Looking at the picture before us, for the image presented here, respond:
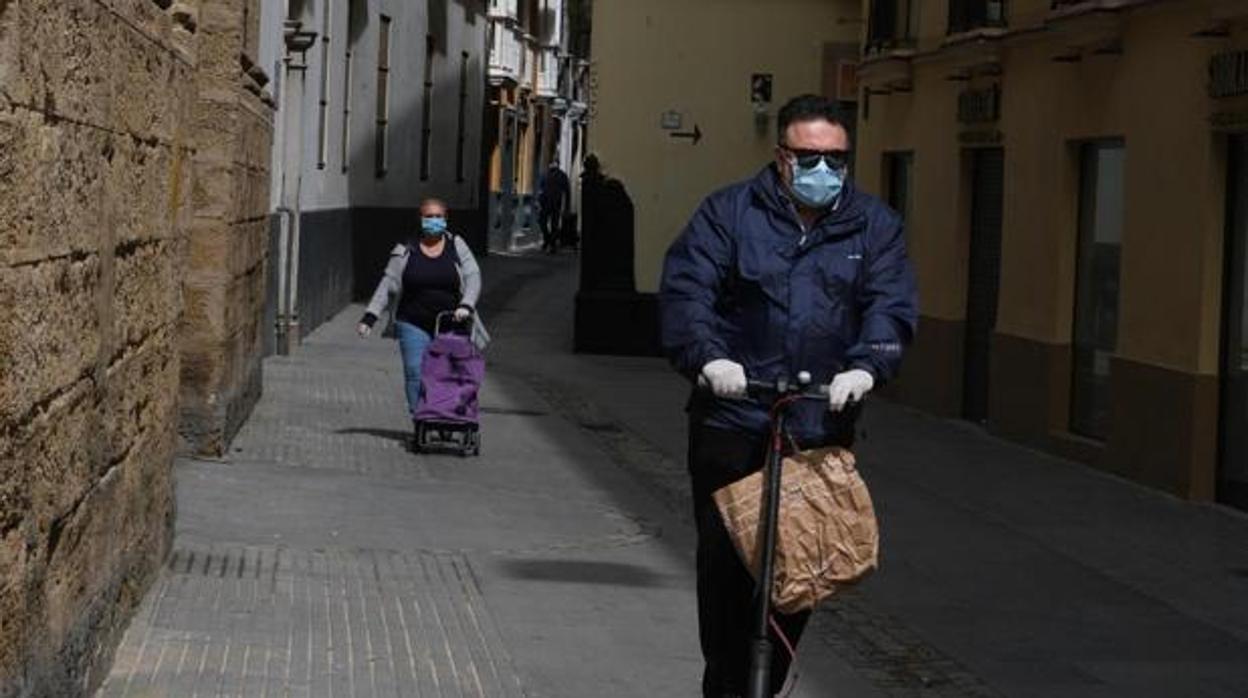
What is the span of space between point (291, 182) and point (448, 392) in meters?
8.63

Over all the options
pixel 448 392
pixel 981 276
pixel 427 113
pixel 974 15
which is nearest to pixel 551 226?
pixel 427 113

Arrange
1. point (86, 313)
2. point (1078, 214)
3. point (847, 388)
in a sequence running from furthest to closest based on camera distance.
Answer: point (1078, 214), point (86, 313), point (847, 388)

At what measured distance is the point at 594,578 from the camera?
11.1 metres

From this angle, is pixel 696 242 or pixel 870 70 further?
pixel 870 70


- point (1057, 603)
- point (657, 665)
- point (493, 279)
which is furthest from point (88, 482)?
point (493, 279)

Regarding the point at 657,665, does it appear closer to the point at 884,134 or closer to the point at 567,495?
the point at 567,495

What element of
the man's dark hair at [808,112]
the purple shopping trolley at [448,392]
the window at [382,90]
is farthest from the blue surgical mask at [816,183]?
the window at [382,90]

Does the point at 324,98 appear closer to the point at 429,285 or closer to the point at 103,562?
the point at 429,285

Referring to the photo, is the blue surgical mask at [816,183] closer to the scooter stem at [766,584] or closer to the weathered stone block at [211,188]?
the scooter stem at [766,584]

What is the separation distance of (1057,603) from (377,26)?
2141 centimetres

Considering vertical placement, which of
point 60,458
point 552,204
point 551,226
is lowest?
point 60,458

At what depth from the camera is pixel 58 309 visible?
20.0ft

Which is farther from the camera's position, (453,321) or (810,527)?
(453,321)

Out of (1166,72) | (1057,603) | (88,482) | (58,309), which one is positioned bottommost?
(1057,603)
